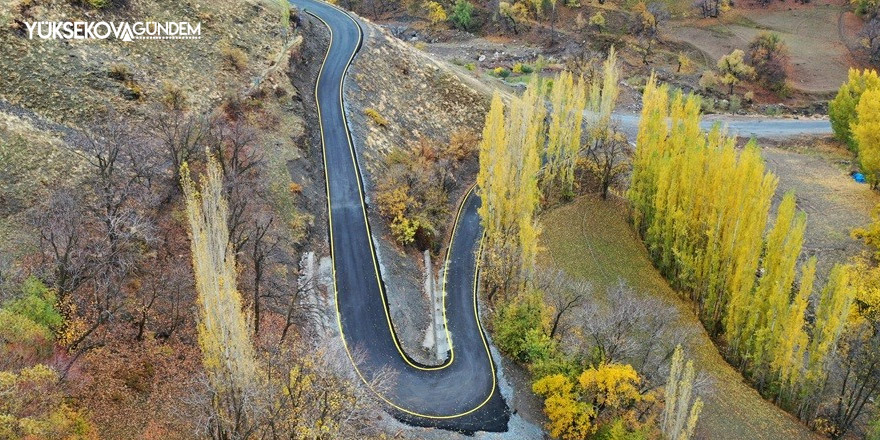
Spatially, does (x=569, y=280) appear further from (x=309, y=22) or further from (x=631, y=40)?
(x=631, y=40)

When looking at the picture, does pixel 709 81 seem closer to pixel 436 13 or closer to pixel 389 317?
pixel 436 13

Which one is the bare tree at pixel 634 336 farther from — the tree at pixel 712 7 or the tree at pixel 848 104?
the tree at pixel 712 7

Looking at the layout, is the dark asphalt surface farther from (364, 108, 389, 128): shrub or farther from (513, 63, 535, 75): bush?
(513, 63, 535, 75): bush

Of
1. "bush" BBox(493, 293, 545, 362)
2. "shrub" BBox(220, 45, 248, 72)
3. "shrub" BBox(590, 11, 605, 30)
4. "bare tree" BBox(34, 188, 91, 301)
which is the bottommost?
"bush" BBox(493, 293, 545, 362)

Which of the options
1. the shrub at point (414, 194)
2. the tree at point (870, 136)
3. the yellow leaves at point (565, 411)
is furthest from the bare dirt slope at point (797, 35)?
the yellow leaves at point (565, 411)

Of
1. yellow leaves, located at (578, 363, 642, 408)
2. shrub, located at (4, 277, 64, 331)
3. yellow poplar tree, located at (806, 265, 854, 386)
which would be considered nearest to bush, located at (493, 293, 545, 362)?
yellow leaves, located at (578, 363, 642, 408)

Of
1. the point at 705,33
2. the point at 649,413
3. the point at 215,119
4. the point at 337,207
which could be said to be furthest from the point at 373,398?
the point at 705,33
